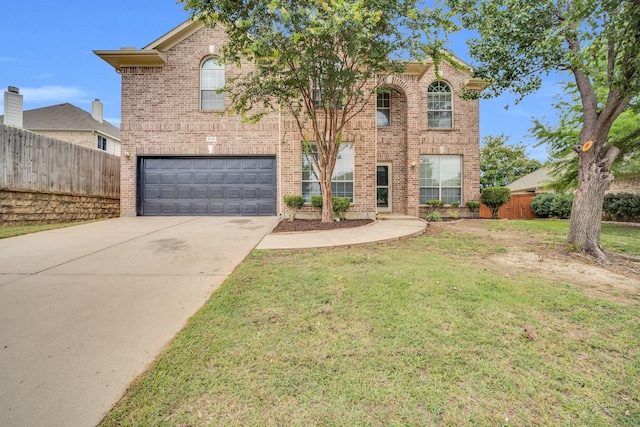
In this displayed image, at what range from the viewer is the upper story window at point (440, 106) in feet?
43.2

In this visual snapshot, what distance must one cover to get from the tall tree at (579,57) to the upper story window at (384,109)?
250 inches

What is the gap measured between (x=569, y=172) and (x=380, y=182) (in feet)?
23.3

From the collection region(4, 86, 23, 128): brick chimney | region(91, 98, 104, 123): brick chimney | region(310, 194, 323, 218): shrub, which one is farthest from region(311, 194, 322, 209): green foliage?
region(91, 98, 104, 123): brick chimney

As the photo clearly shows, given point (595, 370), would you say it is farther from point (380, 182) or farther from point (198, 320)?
point (380, 182)

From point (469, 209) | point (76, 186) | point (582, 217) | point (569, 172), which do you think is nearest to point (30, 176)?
point (76, 186)

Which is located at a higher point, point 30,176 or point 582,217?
point 30,176

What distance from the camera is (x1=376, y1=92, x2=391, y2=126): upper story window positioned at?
1304 cm

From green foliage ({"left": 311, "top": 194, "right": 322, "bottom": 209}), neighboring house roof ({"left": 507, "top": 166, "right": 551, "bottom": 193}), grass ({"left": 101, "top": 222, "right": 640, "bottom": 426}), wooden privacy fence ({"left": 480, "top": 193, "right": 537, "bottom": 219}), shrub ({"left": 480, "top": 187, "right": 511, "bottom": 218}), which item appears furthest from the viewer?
neighboring house roof ({"left": 507, "top": 166, "right": 551, "bottom": 193})

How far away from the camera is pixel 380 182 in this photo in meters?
13.3

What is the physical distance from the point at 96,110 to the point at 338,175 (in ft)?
72.2

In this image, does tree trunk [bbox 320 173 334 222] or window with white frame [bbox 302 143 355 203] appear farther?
window with white frame [bbox 302 143 355 203]

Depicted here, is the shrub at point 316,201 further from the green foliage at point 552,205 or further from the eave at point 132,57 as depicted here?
the green foliage at point 552,205

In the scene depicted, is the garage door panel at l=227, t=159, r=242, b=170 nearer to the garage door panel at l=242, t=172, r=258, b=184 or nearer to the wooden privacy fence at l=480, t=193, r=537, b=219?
the garage door panel at l=242, t=172, r=258, b=184

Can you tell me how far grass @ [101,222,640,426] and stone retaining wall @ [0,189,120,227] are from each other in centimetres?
908
